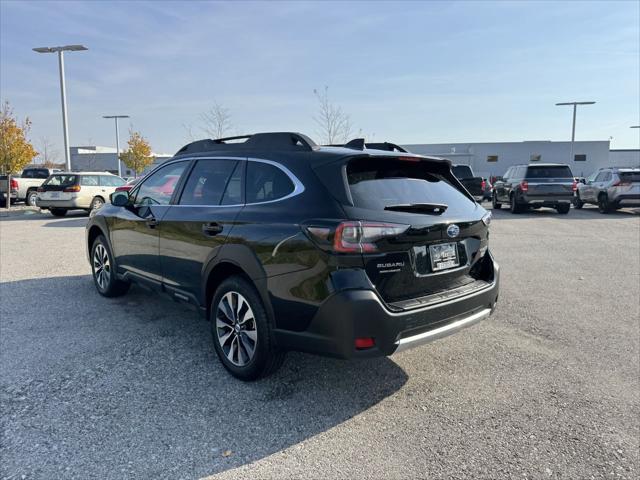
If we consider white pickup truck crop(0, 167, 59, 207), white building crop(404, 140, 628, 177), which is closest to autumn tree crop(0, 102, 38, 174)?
white pickup truck crop(0, 167, 59, 207)

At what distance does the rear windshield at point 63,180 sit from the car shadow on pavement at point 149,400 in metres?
12.8

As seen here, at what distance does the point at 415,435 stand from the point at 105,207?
4.61m

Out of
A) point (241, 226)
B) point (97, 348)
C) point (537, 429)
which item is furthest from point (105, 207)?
point (537, 429)

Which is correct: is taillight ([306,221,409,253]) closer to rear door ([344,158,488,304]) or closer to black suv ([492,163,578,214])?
rear door ([344,158,488,304])

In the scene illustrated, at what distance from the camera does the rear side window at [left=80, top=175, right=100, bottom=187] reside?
16.3 m

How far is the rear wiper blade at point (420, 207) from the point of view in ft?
10.1

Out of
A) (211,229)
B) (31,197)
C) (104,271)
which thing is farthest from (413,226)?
(31,197)

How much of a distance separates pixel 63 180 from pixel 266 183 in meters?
15.5

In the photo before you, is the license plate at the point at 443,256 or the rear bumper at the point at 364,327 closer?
the rear bumper at the point at 364,327

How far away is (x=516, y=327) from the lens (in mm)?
4832

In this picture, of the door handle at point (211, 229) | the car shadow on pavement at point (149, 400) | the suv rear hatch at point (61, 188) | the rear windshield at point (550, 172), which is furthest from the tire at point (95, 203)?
the rear windshield at point (550, 172)

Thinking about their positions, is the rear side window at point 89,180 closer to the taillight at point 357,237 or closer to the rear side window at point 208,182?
the rear side window at point 208,182

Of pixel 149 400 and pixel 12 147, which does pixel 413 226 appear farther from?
pixel 12 147

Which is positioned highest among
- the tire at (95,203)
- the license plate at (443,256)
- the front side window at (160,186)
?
the front side window at (160,186)
